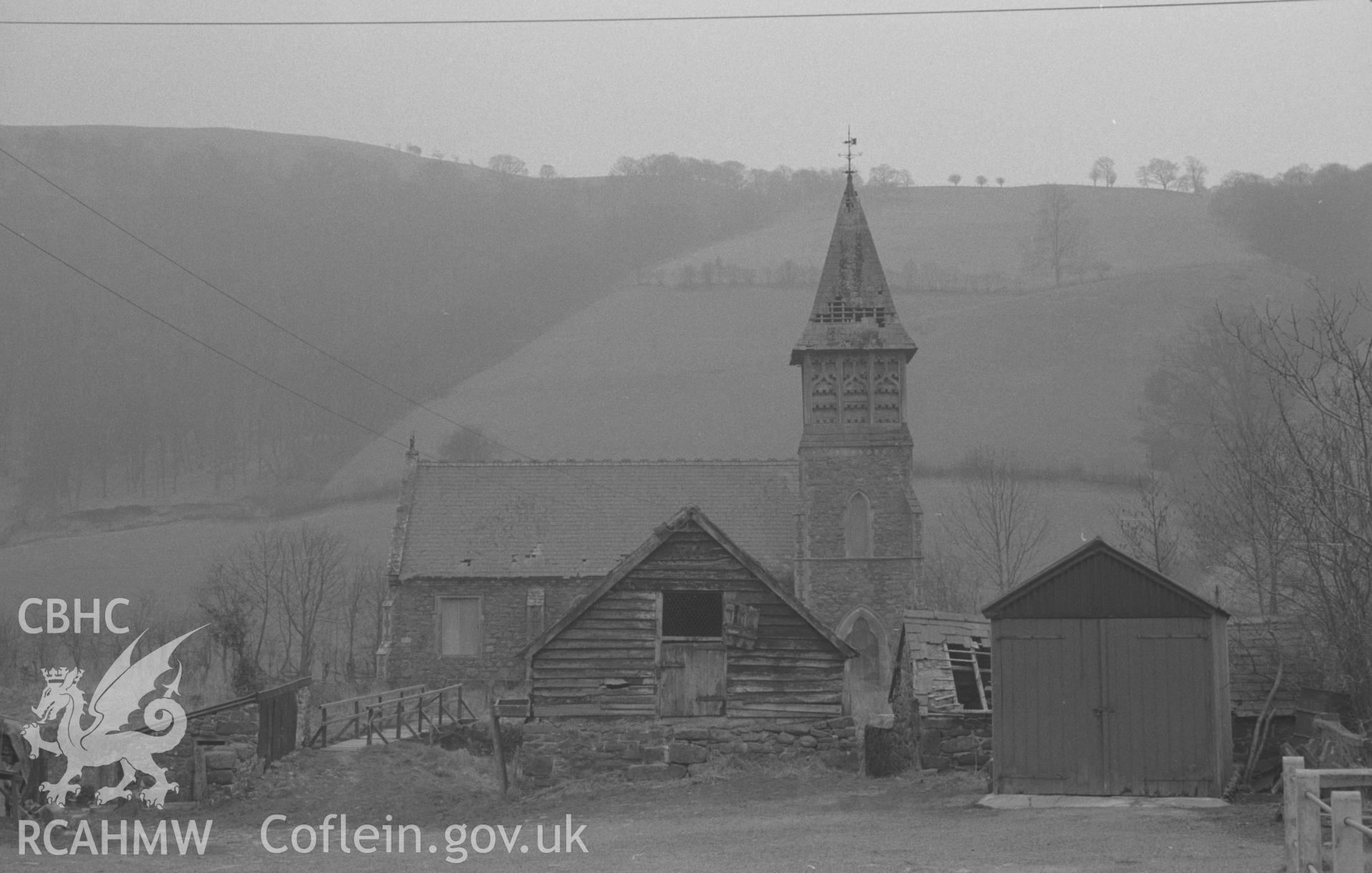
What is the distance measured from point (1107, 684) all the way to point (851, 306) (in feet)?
96.4

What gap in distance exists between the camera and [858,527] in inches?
1889

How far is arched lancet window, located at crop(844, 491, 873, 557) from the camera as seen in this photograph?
4756 centimetres

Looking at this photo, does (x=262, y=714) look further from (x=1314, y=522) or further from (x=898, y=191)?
(x=898, y=191)

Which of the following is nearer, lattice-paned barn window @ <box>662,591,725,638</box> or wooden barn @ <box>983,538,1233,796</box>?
wooden barn @ <box>983,538,1233,796</box>

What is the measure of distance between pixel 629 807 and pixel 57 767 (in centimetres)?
855

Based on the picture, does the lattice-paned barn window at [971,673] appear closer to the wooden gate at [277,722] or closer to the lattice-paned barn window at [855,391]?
the wooden gate at [277,722]

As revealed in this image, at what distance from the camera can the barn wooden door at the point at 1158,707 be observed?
2120cm

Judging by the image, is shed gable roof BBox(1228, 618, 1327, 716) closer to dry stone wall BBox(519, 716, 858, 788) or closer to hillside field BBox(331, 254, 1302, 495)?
dry stone wall BBox(519, 716, 858, 788)

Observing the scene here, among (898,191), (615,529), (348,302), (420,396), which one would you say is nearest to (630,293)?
(420,396)

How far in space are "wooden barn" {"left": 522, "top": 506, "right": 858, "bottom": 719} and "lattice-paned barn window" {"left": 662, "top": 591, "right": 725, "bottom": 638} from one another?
0.08 ft

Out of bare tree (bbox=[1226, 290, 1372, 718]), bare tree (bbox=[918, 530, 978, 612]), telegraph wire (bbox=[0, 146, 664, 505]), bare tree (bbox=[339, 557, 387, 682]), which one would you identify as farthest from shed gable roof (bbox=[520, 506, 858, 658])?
bare tree (bbox=[339, 557, 387, 682])

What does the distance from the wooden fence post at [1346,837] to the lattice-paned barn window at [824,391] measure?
126ft

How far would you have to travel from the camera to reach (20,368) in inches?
5635

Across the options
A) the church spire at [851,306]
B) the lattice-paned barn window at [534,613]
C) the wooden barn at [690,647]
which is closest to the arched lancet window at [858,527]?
the church spire at [851,306]
